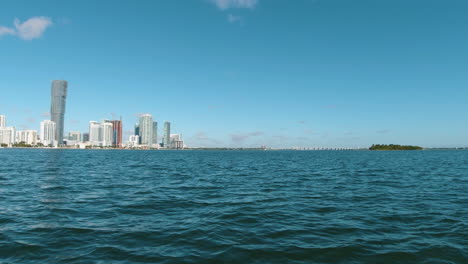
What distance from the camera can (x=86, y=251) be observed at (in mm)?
10516

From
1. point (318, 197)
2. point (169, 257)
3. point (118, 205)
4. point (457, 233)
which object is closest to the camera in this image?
point (169, 257)

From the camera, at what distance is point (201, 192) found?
2528cm

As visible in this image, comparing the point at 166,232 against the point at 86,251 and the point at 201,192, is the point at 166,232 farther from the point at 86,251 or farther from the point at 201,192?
the point at 201,192

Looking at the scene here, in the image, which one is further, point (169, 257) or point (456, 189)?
point (456, 189)

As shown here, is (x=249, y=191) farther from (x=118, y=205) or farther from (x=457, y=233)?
(x=457, y=233)

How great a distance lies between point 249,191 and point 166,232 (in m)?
13.6

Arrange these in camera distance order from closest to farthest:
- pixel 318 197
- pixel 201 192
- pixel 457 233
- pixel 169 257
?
pixel 169 257 < pixel 457 233 < pixel 318 197 < pixel 201 192

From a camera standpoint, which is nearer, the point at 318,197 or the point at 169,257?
the point at 169,257

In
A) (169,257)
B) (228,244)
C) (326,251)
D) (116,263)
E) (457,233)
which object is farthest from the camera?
(457,233)

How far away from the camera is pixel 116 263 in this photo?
9.45m

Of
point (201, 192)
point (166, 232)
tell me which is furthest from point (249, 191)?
point (166, 232)

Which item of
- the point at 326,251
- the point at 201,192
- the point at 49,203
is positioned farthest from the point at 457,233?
the point at 49,203

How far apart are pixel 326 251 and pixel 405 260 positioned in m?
2.75

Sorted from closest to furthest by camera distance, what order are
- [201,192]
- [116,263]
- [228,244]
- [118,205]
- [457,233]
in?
[116,263] < [228,244] < [457,233] < [118,205] < [201,192]
